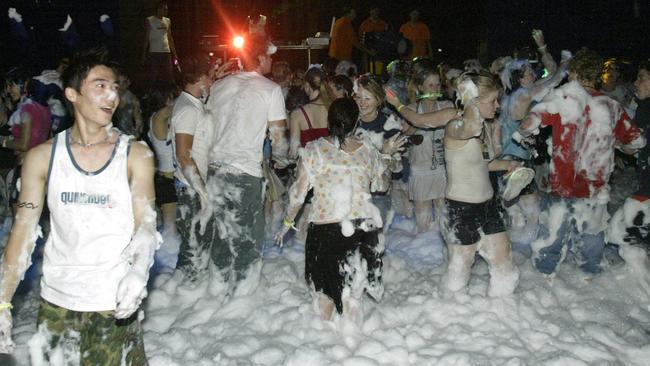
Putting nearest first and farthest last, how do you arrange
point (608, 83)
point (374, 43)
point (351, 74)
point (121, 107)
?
point (121, 107) → point (351, 74) → point (608, 83) → point (374, 43)

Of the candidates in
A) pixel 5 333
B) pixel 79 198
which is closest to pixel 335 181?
pixel 79 198

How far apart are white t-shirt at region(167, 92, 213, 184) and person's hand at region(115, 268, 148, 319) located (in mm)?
2391

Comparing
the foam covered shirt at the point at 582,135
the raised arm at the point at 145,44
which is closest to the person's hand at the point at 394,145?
the foam covered shirt at the point at 582,135

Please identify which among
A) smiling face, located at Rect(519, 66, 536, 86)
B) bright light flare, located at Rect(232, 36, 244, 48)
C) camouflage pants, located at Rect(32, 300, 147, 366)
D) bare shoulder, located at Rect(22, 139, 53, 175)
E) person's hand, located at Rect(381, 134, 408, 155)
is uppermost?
bright light flare, located at Rect(232, 36, 244, 48)

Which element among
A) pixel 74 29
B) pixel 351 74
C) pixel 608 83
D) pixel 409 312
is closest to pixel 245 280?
pixel 409 312

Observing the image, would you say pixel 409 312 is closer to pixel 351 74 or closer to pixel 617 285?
pixel 617 285

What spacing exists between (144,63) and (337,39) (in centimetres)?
431

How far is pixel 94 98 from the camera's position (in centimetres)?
297

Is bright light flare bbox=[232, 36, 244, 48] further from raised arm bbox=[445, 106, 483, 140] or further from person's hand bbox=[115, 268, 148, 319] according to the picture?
person's hand bbox=[115, 268, 148, 319]

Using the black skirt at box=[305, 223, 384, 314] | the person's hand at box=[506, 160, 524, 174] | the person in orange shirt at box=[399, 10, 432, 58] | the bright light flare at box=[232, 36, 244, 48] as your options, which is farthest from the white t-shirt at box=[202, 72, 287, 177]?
the person in orange shirt at box=[399, 10, 432, 58]

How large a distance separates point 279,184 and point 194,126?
1933 millimetres

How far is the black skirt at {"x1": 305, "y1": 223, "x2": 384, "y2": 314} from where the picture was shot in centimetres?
447

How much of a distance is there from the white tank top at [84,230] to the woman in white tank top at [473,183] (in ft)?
9.51

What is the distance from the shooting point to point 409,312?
520cm
